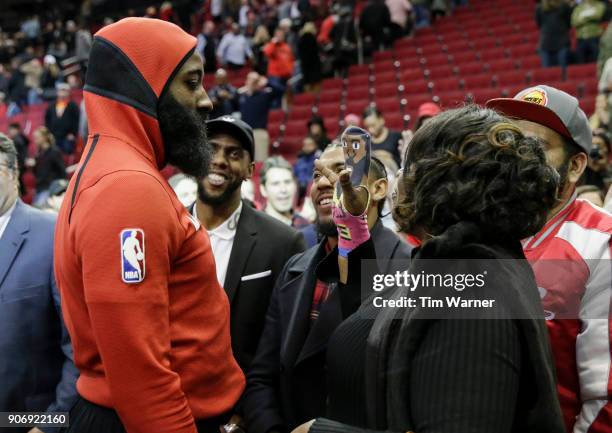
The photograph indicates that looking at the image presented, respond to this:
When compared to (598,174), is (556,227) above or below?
above

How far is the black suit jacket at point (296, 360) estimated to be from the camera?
219 cm

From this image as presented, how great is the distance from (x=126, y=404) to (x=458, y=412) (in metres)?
0.81

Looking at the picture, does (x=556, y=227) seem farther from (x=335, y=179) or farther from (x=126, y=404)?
(x=126, y=404)

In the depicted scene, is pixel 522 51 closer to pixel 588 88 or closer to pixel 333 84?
pixel 588 88

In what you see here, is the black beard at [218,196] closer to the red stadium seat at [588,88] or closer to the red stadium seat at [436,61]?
the red stadium seat at [588,88]

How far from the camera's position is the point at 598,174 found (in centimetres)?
446

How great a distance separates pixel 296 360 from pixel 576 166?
1.03 metres

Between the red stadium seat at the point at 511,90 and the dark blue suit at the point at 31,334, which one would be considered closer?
the dark blue suit at the point at 31,334

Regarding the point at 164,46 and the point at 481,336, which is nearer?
the point at 481,336

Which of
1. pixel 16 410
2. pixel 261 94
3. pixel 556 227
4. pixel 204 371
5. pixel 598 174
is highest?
pixel 556 227

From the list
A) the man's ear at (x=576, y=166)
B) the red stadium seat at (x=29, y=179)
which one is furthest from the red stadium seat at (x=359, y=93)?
the man's ear at (x=576, y=166)

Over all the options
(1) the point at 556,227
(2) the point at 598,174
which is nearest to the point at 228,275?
(1) the point at 556,227

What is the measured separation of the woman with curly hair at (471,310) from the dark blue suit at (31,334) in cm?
124

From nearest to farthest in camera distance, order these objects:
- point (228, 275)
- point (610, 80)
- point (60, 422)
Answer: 1. point (60, 422)
2. point (228, 275)
3. point (610, 80)
